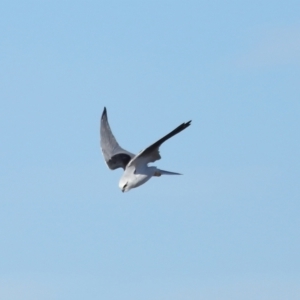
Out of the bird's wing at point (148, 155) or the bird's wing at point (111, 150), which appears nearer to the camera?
the bird's wing at point (148, 155)

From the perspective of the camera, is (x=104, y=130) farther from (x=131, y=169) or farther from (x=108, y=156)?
(x=131, y=169)

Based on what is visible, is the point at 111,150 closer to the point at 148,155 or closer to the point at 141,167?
the point at 141,167

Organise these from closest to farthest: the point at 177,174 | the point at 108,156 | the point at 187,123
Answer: the point at 187,123 < the point at 177,174 < the point at 108,156

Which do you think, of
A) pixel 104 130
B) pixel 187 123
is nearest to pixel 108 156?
pixel 104 130

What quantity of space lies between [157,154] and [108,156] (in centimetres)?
510

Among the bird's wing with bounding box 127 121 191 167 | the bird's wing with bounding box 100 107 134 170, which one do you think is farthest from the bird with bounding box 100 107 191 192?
the bird's wing with bounding box 100 107 134 170

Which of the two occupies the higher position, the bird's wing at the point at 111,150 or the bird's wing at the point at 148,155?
the bird's wing at the point at 111,150

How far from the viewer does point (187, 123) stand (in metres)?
37.8

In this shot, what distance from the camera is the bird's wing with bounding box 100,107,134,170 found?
149 feet

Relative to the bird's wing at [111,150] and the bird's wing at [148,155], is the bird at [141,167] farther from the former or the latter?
the bird's wing at [111,150]

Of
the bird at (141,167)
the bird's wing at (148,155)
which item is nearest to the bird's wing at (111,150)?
the bird at (141,167)

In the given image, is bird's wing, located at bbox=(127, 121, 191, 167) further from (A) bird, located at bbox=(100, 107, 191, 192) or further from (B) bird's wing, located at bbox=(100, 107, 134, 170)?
(B) bird's wing, located at bbox=(100, 107, 134, 170)

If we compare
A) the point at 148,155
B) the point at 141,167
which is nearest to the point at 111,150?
the point at 141,167

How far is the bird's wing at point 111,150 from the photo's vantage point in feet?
149
